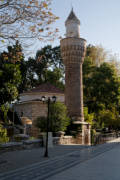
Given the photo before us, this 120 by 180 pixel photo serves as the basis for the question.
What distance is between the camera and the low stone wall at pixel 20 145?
46.4ft

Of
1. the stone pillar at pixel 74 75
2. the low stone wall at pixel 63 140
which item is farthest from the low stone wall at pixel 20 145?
the stone pillar at pixel 74 75

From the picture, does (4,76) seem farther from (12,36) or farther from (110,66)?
(110,66)

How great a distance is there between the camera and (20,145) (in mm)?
15656

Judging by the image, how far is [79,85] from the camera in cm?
2827

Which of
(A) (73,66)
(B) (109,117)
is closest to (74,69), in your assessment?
(A) (73,66)

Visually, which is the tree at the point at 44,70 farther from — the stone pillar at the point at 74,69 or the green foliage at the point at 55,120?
the green foliage at the point at 55,120

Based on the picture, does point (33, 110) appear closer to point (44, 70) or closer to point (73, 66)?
point (73, 66)

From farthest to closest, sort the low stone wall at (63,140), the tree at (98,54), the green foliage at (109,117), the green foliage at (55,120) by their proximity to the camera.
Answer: the tree at (98,54)
the green foliage at (109,117)
the green foliage at (55,120)
the low stone wall at (63,140)

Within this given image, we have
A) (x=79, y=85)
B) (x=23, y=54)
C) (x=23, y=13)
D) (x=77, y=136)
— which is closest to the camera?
(x=23, y=13)

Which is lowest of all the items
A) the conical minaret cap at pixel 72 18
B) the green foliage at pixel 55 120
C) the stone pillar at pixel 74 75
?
the green foliage at pixel 55 120

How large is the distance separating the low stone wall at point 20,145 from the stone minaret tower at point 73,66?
9.99m

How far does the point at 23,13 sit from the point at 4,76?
4.54 m

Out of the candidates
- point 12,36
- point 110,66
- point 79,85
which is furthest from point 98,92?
point 12,36

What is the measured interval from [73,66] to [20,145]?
15396 millimetres
